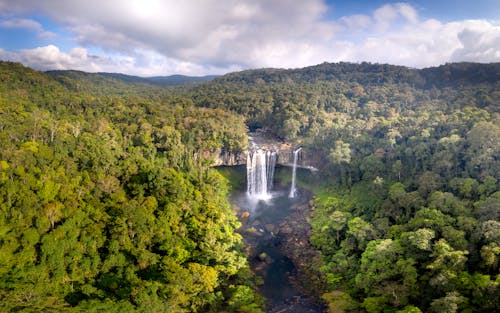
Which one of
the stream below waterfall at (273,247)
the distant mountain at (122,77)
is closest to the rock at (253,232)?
the stream below waterfall at (273,247)

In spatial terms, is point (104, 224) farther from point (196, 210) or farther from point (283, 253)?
Result: point (283, 253)

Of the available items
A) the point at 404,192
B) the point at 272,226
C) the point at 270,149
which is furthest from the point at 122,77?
the point at 404,192

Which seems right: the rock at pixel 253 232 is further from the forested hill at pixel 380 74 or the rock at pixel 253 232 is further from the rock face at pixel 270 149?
the forested hill at pixel 380 74

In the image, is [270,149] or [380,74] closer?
[270,149]

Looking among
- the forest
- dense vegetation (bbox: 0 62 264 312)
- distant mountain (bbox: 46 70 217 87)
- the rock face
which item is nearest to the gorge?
the rock face

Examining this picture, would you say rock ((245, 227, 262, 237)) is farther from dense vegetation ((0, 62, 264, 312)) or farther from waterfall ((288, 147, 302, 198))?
waterfall ((288, 147, 302, 198))
